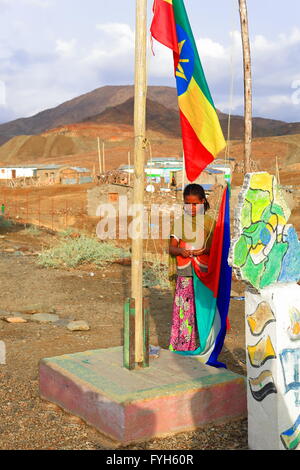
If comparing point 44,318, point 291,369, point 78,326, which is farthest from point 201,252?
point 44,318

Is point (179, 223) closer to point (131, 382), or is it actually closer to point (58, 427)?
point (131, 382)

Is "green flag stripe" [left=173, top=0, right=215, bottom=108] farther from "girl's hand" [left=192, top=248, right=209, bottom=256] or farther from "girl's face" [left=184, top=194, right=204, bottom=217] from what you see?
"girl's hand" [left=192, top=248, right=209, bottom=256]

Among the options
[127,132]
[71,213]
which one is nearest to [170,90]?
[127,132]

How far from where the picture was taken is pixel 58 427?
3828 mm

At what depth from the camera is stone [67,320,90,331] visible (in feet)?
20.9

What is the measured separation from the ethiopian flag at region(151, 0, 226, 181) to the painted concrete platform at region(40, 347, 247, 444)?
1.38m

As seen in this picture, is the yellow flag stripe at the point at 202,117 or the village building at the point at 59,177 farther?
the village building at the point at 59,177

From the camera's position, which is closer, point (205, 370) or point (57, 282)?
point (205, 370)

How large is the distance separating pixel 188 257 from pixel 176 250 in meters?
0.12

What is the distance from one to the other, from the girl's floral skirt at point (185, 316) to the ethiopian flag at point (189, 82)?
95cm

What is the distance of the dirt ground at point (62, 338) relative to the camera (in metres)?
3.66

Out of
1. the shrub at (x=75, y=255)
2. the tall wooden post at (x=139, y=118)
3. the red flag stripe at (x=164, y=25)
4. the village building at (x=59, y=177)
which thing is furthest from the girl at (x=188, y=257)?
the village building at (x=59, y=177)

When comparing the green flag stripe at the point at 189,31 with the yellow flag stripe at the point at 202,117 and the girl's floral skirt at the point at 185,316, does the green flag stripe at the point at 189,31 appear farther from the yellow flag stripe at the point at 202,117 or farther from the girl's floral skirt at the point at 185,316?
the girl's floral skirt at the point at 185,316

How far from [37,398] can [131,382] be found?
0.91 metres
